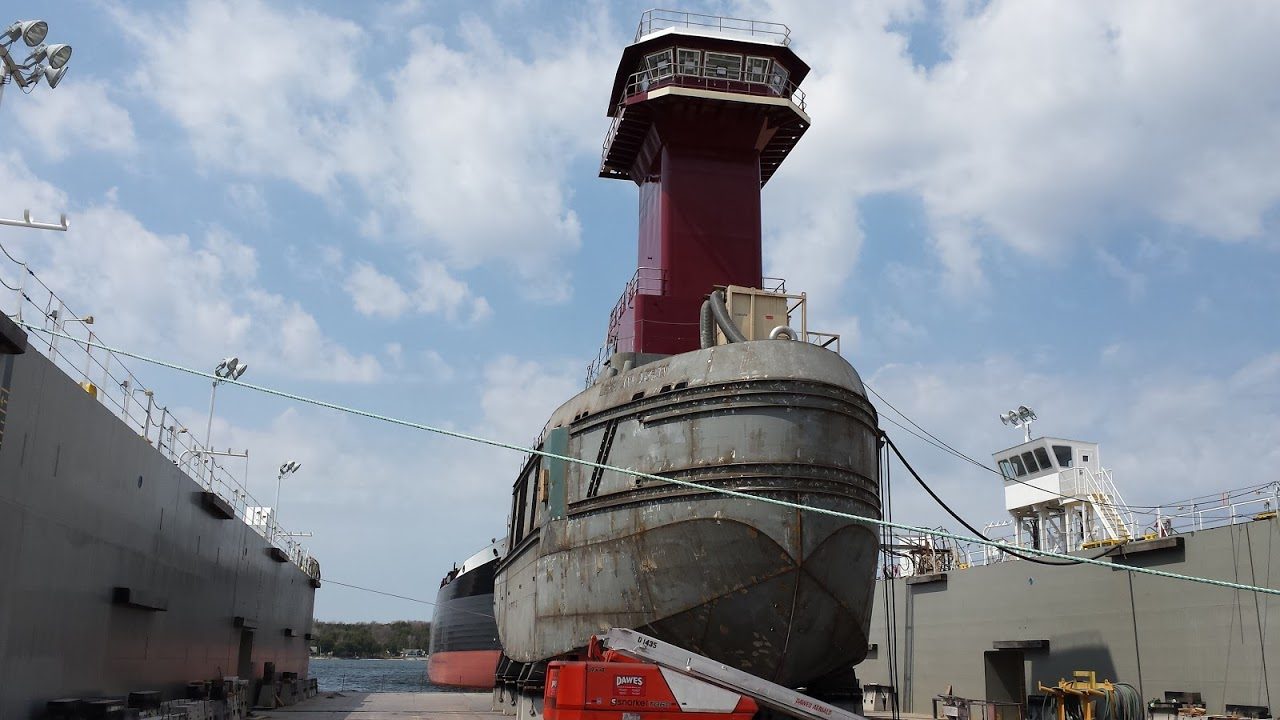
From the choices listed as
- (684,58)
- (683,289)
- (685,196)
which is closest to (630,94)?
(684,58)

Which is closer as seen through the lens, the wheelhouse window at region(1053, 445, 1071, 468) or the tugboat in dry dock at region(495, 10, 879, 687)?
the tugboat in dry dock at region(495, 10, 879, 687)

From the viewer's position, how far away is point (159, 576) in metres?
14.4

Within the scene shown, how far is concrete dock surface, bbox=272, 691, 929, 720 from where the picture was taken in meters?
18.2

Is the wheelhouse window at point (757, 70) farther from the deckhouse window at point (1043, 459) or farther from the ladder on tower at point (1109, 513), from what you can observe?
the ladder on tower at point (1109, 513)

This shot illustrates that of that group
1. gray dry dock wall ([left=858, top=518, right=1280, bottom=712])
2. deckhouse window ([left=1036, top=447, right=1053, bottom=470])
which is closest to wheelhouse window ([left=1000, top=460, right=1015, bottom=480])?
deckhouse window ([left=1036, top=447, right=1053, bottom=470])

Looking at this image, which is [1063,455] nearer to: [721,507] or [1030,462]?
[1030,462]

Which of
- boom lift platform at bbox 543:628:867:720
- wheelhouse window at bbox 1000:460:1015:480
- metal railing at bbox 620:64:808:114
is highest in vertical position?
metal railing at bbox 620:64:808:114

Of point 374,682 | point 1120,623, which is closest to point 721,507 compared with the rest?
point 1120,623

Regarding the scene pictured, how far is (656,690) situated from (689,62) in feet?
42.9

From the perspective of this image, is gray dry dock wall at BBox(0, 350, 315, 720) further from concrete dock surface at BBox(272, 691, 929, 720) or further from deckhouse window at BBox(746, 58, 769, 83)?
deckhouse window at BBox(746, 58, 769, 83)

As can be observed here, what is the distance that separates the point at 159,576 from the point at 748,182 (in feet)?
39.8

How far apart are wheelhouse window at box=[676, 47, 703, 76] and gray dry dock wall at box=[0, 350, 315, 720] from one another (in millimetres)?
11516

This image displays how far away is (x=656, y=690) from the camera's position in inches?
366

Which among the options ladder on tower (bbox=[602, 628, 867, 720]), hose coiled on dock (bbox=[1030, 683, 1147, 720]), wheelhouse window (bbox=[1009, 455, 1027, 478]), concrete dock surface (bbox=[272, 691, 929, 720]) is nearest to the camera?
ladder on tower (bbox=[602, 628, 867, 720])
